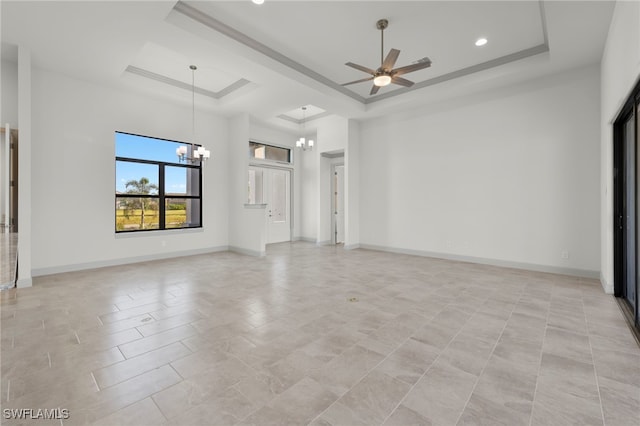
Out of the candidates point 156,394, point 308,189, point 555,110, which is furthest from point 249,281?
point 555,110

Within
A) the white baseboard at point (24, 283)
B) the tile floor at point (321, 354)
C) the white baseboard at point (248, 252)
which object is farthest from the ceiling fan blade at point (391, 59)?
the white baseboard at point (24, 283)

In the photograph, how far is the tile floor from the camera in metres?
1.72

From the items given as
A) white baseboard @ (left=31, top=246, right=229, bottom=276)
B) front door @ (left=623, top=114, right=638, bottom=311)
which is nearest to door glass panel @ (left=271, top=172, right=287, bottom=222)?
white baseboard @ (left=31, top=246, right=229, bottom=276)

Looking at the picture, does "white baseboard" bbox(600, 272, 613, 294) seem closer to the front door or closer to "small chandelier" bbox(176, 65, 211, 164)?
the front door

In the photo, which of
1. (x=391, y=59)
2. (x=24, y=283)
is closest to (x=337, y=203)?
(x=391, y=59)

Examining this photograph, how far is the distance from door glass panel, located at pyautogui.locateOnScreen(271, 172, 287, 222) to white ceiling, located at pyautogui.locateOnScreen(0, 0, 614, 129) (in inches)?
131

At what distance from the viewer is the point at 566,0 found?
317 cm

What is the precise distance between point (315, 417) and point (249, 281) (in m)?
3.17

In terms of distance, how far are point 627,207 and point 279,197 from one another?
24.9 ft

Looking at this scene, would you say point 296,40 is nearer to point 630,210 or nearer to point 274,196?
point 630,210

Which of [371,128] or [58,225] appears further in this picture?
[371,128]

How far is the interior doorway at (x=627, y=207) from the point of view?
2.94m

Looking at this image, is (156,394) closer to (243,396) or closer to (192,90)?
(243,396)

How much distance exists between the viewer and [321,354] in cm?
236
